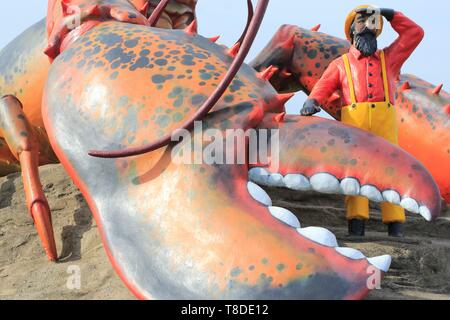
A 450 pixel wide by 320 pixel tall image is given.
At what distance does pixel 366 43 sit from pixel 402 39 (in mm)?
170

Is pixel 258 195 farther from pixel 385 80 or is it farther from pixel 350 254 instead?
pixel 385 80

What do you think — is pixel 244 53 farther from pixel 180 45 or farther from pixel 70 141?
pixel 70 141

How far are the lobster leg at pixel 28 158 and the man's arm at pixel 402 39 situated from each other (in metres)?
1.55

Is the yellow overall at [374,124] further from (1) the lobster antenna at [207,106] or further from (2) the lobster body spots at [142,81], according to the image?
(1) the lobster antenna at [207,106]

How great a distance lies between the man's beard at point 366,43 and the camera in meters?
2.87

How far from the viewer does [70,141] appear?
71.4 inches

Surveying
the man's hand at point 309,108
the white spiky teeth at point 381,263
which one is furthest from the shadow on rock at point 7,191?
the white spiky teeth at point 381,263

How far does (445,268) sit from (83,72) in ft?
4.86

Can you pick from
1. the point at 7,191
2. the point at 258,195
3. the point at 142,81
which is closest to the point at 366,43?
the point at 142,81

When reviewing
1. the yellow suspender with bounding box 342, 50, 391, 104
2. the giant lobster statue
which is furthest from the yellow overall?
the giant lobster statue

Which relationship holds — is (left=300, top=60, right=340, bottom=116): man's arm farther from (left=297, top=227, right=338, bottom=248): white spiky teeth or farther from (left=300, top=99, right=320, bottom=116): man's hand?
(left=297, top=227, right=338, bottom=248): white spiky teeth
